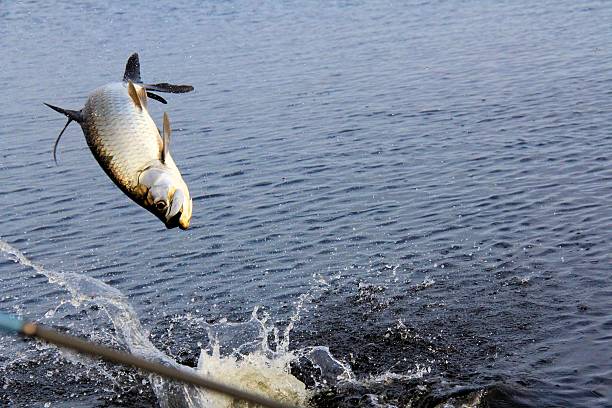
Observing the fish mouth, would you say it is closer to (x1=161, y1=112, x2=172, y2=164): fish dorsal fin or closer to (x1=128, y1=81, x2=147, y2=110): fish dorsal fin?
(x1=161, y1=112, x2=172, y2=164): fish dorsal fin

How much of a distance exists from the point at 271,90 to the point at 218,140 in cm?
401

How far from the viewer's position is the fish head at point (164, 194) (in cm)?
470

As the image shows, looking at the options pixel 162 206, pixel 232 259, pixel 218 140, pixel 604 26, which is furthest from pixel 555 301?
pixel 604 26

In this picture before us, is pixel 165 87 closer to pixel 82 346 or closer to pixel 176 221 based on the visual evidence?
pixel 176 221

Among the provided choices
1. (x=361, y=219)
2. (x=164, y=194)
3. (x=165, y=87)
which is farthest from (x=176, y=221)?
(x=361, y=219)

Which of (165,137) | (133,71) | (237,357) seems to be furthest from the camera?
(237,357)

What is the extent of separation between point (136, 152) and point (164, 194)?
0.89 feet

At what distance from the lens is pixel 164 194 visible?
15.4ft

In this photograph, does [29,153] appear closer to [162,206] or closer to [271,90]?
[271,90]

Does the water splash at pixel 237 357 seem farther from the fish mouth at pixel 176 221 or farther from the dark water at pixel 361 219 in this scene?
the fish mouth at pixel 176 221

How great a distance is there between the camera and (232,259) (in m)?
12.6

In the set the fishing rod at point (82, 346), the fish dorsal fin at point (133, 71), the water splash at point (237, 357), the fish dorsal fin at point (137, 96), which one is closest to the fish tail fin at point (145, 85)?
the fish dorsal fin at point (133, 71)

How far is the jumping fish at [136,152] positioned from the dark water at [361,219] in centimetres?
467

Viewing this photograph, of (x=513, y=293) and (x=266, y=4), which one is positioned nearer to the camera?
(x=513, y=293)
